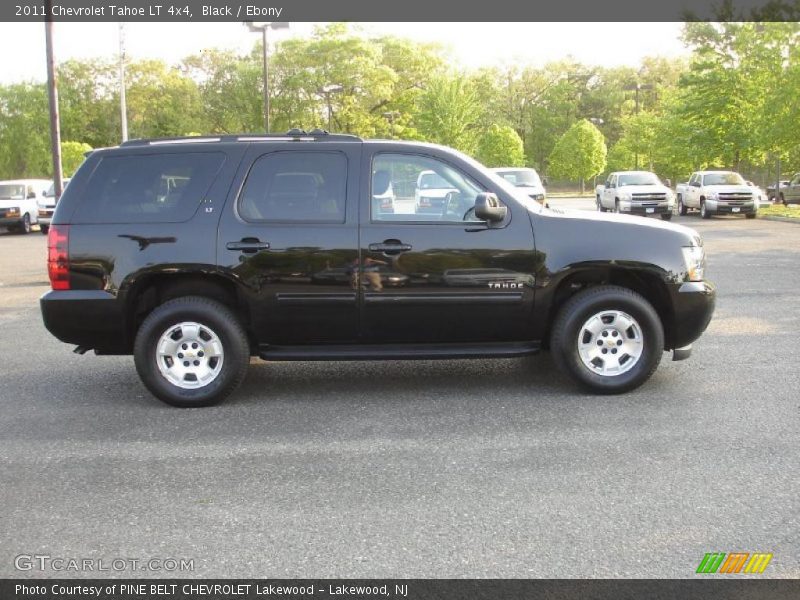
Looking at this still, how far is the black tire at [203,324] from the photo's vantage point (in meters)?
6.34

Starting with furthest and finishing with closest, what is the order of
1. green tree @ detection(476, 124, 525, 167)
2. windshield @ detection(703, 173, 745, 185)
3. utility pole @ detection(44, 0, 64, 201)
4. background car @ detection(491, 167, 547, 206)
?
green tree @ detection(476, 124, 525, 167) → windshield @ detection(703, 173, 745, 185) → background car @ detection(491, 167, 547, 206) → utility pole @ detection(44, 0, 64, 201)

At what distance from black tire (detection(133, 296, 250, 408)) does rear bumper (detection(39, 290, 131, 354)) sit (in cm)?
23

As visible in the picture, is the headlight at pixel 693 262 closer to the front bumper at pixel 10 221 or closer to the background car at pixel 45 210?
the background car at pixel 45 210

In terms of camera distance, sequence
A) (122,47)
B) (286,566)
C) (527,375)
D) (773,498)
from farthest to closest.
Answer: (122,47), (527,375), (773,498), (286,566)

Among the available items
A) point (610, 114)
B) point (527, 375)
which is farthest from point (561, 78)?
point (527, 375)

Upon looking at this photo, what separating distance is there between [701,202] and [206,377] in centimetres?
2804

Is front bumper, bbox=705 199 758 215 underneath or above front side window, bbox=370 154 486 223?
underneath

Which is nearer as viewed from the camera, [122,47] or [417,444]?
[417,444]

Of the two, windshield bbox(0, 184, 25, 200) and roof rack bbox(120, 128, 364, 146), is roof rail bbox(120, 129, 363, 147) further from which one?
windshield bbox(0, 184, 25, 200)

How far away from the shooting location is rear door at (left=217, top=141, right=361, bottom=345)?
6391 mm

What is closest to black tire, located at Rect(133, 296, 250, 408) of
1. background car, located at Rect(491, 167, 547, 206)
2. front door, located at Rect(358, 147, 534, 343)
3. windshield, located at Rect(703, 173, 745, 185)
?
front door, located at Rect(358, 147, 534, 343)

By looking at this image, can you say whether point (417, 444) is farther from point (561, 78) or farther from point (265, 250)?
point (561, 78)

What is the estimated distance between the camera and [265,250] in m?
6.39

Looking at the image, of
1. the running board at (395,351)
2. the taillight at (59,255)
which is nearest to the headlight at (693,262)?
the running board at (395,351)
